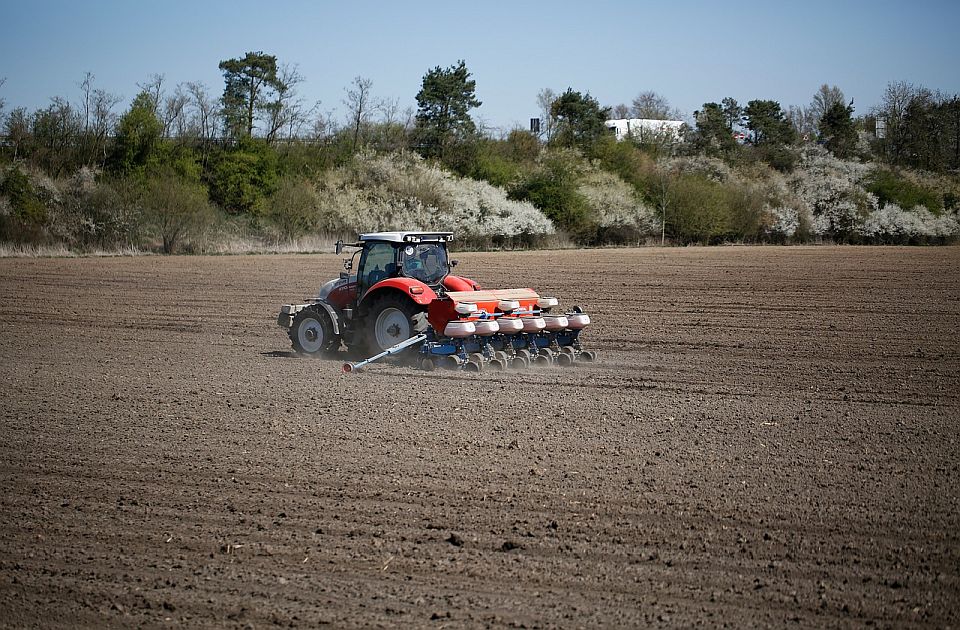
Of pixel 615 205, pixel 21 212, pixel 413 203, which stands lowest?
pixel 21 212

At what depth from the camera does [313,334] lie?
1372 cm

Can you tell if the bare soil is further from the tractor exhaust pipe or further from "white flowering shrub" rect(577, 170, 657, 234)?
"white flowering shrub" rect(577, 170, 657, 234)

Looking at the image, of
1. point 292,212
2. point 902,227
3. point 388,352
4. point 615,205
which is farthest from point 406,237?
point 902,227

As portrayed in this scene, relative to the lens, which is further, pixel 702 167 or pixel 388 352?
pixel 702 167

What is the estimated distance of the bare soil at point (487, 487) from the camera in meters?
5.17

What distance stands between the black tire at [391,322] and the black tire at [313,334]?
0.53 metres

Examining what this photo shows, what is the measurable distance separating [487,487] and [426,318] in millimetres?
5675

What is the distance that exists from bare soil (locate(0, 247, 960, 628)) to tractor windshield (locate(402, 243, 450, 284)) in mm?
1522

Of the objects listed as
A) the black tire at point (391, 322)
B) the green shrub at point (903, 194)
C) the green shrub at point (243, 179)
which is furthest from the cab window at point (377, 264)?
the green shrub at point (903, 194)

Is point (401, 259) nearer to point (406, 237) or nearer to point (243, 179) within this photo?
point (406, 237)

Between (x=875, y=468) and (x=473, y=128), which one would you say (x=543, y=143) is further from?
(x=875, y=468)

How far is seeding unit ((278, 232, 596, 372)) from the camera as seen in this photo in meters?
12.3

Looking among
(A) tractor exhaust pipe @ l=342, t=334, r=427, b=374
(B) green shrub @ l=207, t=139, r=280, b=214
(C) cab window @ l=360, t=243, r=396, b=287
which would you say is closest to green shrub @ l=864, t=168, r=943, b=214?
(B) green shrub @ l=207, t=139, r=280, b=214

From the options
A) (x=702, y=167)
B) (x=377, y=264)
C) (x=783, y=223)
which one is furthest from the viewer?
(x=702, y=167)
